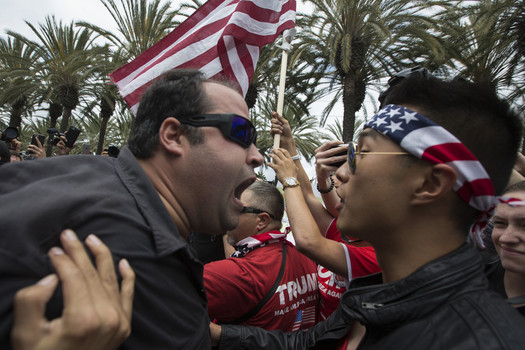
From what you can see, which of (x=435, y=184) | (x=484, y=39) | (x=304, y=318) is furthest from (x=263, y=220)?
(x=484, y=39)

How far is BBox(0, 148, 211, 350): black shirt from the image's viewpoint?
3.37 ft

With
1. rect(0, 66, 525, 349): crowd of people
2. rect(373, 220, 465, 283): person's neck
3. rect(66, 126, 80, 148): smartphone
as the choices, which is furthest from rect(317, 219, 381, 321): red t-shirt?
rect(66, 126, 80, 148): smartphone

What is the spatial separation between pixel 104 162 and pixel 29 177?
29 centimetres

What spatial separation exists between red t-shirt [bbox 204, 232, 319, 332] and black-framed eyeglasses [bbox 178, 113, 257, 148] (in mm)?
970

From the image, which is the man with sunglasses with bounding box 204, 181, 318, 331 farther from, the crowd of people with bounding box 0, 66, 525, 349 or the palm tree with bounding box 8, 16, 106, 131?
the palm tree with bounding box 8, 16, 106, 131

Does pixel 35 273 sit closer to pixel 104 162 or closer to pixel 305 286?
pixel 104 162

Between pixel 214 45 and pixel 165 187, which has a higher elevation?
pixel 214 45

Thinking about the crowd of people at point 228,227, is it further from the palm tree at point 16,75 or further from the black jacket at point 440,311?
the palm tree at point 16,75

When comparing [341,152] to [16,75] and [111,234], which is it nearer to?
[111,234]

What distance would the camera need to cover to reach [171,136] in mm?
1746

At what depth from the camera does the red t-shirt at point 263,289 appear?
235 centimetres

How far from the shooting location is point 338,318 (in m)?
1.73

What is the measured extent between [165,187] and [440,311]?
1234 mm

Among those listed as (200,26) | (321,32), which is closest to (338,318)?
(200,26)
